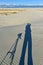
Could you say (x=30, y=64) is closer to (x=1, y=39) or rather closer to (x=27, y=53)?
(x=27, y=53)

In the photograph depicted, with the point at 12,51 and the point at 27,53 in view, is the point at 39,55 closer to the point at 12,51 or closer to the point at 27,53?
the point at 27,53

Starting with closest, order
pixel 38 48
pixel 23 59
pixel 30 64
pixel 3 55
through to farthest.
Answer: pixel 30 64
pixel 23 59
pixel 3 55
pixel 38 48

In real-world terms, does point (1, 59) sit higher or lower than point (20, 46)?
lower

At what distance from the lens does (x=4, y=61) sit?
7.09 meters

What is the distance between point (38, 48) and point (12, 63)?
2.20 meters

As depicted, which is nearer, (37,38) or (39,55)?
(39,55)

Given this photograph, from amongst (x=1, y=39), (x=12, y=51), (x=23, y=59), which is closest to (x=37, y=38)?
(x=1, y=39)

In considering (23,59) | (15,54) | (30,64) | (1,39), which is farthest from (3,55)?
(1,39)

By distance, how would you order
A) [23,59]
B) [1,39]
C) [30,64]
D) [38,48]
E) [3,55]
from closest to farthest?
1. [30,64]
2. [23,59]
3. [3,55]
4. [38,48]
5. [1,39]

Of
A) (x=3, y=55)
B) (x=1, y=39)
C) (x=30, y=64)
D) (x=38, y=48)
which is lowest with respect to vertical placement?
(x=30, y=64)

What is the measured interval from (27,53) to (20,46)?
1.14 metres

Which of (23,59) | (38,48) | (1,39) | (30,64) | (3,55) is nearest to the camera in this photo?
(30,64)

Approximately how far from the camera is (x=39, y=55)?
25.8 feet

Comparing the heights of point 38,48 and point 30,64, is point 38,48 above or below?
above
